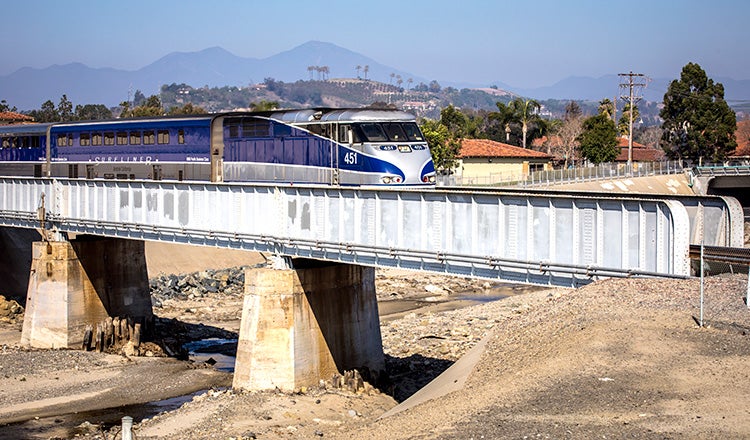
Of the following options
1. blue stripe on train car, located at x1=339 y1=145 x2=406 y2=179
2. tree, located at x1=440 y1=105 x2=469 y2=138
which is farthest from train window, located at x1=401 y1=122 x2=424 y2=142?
tree, located at x1=440 y1=105 x2=469 y2=138

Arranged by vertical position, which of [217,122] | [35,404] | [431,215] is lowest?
[35,404]

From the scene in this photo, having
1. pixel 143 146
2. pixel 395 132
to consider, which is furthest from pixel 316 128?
pixel 143 146

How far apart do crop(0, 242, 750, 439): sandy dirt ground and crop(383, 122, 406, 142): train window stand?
8.80 meters

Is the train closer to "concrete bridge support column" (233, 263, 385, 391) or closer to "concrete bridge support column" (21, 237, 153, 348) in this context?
"concrete bridge support column" (21, 237, 153, 348)

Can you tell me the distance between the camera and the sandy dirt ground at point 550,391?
16.8 meters

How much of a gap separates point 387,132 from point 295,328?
29.6 feet

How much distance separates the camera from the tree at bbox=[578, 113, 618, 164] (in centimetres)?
11094

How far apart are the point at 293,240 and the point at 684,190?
240 ft

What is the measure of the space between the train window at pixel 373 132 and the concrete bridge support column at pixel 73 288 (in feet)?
48.7

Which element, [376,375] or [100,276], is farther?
[100,276]

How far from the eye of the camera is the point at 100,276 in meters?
42.7

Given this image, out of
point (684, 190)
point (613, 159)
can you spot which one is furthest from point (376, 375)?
point (613, 159)

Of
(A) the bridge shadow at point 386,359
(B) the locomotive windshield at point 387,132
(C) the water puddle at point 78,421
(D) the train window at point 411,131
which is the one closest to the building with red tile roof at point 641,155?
(A) the bridge shadow at point 386,359

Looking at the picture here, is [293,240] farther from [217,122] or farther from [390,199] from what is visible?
[217,122]
